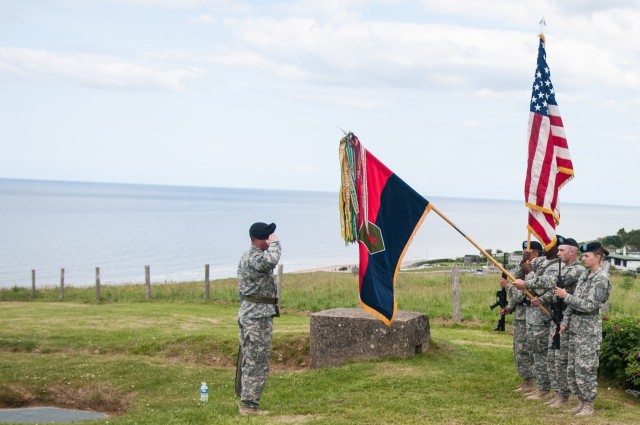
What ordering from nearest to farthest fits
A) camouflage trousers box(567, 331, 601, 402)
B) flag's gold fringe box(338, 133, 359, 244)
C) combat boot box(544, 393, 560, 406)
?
camouflage trousers box(567, 331, 601, 402), combat boot box(544, 393, 560, 406), flag's gold fringe box(338, 133, 359, 244)

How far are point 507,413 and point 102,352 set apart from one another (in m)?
9.68

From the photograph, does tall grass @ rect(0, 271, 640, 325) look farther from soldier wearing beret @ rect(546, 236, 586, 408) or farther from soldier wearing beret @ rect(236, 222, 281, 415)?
soldier wearing beret @ rect(236, 222, 281, 415)

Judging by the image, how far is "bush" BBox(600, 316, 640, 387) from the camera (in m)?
10.6

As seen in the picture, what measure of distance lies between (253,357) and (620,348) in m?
5.48

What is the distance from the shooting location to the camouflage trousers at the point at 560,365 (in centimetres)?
930

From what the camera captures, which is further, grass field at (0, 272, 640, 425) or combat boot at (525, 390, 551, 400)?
combat boot at (525, 390, 551, 400)

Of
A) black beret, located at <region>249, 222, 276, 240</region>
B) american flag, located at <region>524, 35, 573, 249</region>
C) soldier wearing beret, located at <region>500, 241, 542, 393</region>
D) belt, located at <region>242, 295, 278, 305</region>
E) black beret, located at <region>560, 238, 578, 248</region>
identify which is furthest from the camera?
soldier wearing beret, located at <region>500, 241, 542, 393</region>

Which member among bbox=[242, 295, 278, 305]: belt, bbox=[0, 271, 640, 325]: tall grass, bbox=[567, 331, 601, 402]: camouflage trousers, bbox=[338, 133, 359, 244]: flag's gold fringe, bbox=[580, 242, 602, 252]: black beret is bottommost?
bbox=[0, 271, 640, 325]: tall grass

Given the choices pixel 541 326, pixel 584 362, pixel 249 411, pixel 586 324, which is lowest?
pixel 249 411

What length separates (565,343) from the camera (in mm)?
9273

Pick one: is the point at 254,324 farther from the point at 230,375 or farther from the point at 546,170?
the point at 546,170

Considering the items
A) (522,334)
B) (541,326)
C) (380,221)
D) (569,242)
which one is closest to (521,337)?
(522,334)

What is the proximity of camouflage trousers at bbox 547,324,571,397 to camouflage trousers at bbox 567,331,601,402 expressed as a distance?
195mm

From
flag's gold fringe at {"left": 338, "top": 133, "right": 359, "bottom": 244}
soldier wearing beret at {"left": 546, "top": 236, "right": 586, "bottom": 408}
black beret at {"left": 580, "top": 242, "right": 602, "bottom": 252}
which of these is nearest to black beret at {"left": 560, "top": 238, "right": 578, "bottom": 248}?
soldier wearing beret at {"left": 546, "top": 236, "right": 586, "bottom": 408}
